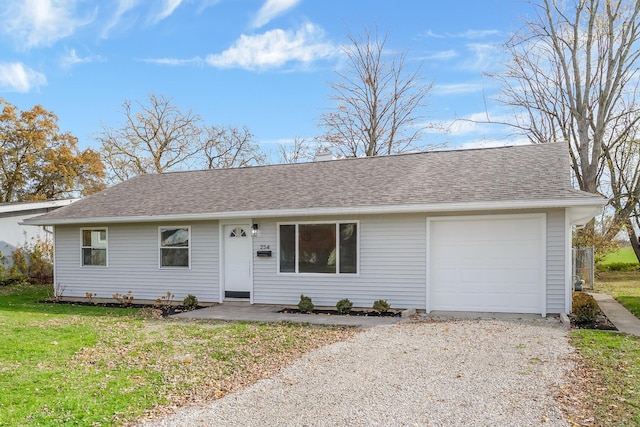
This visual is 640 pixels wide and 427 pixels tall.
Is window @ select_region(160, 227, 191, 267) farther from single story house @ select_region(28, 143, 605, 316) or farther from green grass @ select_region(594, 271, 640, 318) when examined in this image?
green grass @ select_region(594, 271, 640, 318)

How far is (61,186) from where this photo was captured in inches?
1127

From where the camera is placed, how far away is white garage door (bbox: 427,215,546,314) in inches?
375

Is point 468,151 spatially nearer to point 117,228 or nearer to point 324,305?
point 324,305

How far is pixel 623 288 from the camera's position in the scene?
1645 centimetres

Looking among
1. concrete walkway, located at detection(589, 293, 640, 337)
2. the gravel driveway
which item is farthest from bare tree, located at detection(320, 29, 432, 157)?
the gravel driveway

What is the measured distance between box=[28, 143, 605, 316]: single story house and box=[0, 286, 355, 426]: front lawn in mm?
2478

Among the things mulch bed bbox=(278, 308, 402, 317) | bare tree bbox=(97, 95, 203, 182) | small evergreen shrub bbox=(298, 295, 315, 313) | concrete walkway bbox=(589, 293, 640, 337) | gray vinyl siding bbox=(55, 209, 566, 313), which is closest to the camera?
concrete walkway bbox=(589, 293, 640, 337)

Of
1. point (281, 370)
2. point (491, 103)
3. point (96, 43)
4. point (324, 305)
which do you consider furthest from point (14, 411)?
point (491, 103)

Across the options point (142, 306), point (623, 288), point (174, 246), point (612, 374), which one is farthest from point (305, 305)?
point (623, 288)

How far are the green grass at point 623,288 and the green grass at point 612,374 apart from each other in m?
3.49

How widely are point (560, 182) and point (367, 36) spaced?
19.0 meters

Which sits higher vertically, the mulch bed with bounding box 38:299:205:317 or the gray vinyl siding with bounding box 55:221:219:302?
the gray vinyl siding with bounding box 55:221:219:302

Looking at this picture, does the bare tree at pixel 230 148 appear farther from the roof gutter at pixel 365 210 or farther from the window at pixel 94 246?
the roof gutter at pixel 365 210

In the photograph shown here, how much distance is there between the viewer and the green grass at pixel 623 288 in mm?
11678
